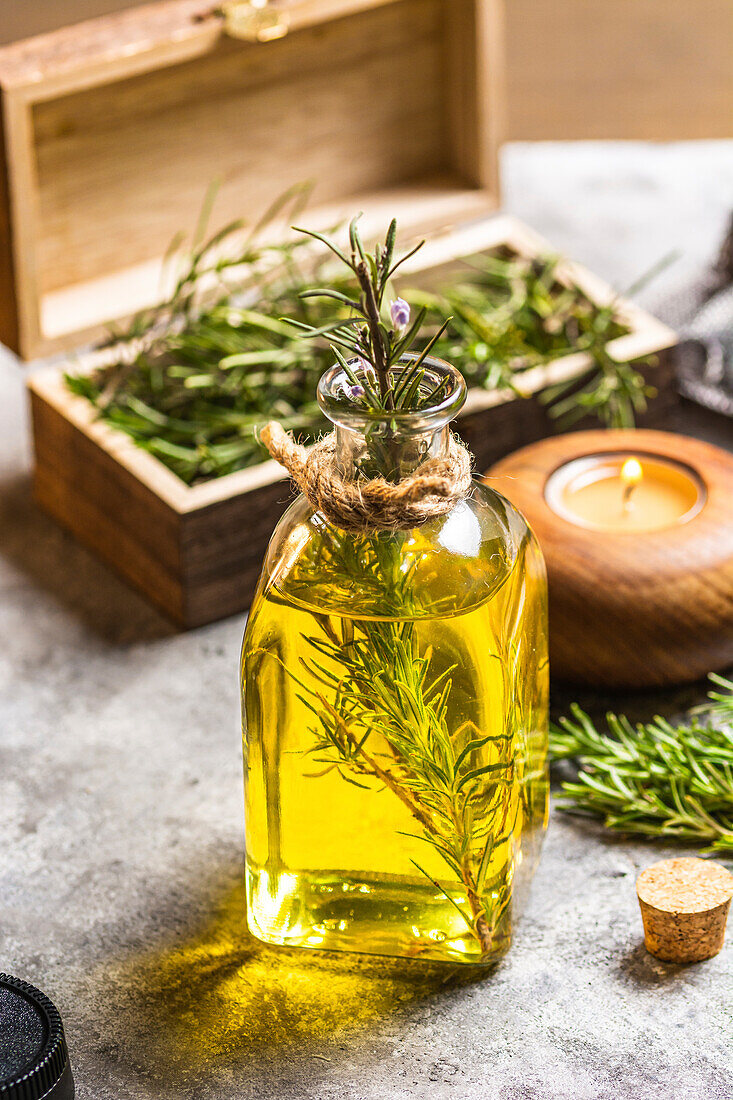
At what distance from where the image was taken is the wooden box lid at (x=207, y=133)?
1.14m

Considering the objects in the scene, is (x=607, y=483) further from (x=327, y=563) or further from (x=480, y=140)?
(x=480, y=140)

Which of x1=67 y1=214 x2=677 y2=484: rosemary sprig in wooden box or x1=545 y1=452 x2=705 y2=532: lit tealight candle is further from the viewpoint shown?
x1=67 y1=214 x2=677 y2=484: rosemary sprig in wooden box

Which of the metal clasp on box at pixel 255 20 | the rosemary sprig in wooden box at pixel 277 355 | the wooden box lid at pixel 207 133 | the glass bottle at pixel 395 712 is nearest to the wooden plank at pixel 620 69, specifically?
the wooden box lid at pixel 207 133

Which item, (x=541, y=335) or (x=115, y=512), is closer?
(x=115, y=512)

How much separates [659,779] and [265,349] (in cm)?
52

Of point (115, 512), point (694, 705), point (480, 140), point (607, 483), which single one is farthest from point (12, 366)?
point (694, 705)

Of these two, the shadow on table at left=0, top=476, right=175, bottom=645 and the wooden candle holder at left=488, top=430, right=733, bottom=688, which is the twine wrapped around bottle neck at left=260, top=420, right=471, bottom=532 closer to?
the wooden candle holder at left=488, top=430, right=733, bottom=688

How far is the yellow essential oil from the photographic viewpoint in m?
0.71

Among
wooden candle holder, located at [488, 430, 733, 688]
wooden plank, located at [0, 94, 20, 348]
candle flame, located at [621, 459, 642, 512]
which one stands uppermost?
wooden plank, located at [0, 94, 20, 348]

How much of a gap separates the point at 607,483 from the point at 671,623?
13cm

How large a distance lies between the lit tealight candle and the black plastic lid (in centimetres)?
46

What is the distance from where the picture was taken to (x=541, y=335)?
1250 mm

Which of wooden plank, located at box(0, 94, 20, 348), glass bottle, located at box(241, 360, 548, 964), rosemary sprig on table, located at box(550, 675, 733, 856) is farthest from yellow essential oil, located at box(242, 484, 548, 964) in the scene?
wooden plank, located at box(0, 94, 20, 348)

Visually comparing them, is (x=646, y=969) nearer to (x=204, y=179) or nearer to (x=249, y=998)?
(x=249, y=998)
